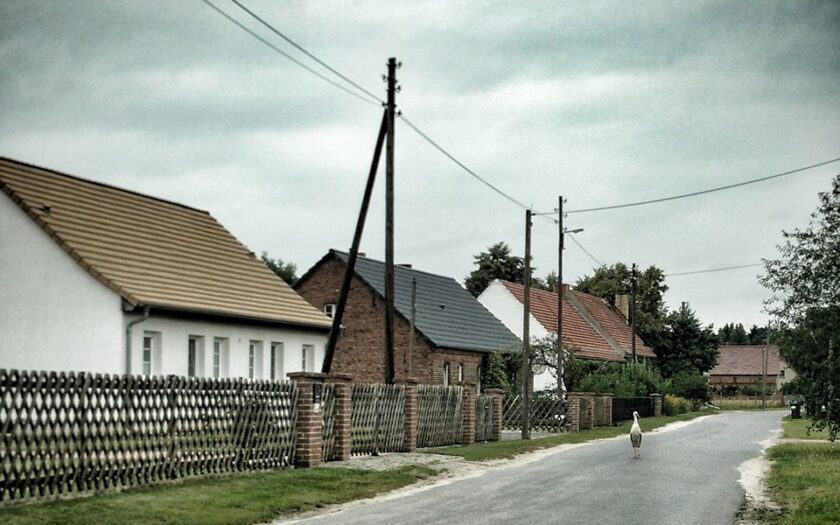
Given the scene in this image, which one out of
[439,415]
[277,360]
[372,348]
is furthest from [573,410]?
[439,415]

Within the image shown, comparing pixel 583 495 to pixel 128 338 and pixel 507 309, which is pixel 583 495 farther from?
pixel 507 309

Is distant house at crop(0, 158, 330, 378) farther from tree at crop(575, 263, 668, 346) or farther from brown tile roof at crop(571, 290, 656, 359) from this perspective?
tree at crop(575, 263, 668, 346)

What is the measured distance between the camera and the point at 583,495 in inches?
647

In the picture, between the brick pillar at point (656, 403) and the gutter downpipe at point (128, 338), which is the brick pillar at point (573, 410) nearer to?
the gutter downpipe at point (128, 338)

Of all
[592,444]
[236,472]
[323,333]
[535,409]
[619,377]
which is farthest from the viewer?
[619,377]

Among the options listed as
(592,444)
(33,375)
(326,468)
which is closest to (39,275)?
(326,468)

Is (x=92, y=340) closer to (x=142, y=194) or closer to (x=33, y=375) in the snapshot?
(x=142, y=194)

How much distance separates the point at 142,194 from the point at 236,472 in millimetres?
19074

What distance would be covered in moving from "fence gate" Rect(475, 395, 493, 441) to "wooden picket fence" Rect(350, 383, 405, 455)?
5.55 metres

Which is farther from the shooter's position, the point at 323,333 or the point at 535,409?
the point at 535,409

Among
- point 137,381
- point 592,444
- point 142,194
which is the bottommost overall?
point 592,444

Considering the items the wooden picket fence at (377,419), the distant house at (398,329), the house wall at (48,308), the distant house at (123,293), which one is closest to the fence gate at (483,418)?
the wooden picket fence at (377,419)

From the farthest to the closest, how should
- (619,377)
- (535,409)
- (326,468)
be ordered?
(619,377) < (535,409) < (326,468)

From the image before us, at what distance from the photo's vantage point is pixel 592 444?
32.3 metres
